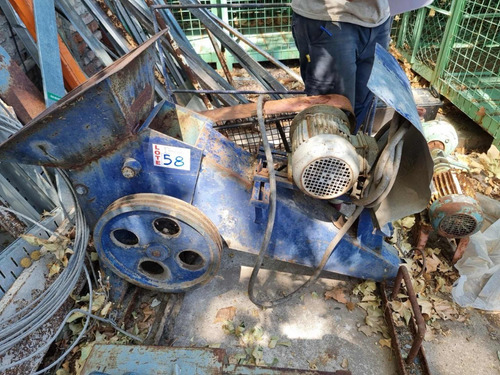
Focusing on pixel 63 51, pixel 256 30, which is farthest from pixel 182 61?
pixel 256 30

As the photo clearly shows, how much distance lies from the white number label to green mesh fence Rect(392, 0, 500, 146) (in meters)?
3.53

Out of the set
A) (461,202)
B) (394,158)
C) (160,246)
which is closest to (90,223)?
(160,246)

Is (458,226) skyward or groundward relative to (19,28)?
groundward

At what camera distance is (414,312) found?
7.14 feet

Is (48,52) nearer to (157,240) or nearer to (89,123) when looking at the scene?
(89,123)

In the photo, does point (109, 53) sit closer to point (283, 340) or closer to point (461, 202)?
point (283, 340)

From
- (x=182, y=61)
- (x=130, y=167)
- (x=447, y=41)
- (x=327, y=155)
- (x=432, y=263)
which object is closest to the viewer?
(x=327, y=155)

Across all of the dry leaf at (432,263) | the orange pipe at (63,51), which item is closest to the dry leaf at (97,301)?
the orange pipe at (63,51)

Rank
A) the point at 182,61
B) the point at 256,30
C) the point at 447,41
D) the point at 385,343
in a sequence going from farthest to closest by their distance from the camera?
1. the point at 256,30
2. the point at 447,41
3. the point at 182,61
4. the point at 385,343

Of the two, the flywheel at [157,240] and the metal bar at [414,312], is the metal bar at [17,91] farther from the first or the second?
the metal bar at [414,312]

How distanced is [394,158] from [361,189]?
0.28 m

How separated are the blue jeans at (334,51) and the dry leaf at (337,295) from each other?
1.53 meters

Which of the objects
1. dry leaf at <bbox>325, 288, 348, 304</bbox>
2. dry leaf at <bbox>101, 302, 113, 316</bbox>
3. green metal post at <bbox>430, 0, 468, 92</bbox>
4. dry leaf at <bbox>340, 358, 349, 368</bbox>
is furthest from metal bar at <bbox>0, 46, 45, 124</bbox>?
green metal post at <bbox>430, 0, 468, 92</bbox>

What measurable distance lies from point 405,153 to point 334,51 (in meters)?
1.09
